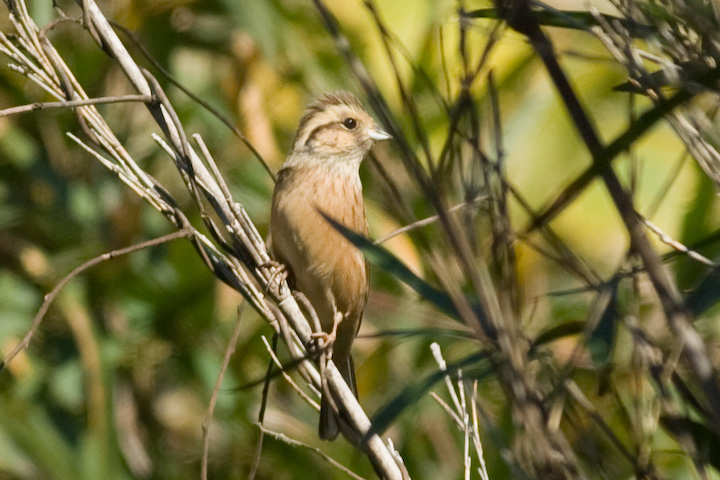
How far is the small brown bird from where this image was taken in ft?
10.7

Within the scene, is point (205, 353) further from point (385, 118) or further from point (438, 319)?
point (385, 118)

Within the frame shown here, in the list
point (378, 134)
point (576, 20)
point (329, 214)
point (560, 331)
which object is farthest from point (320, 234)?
point (576, 20)

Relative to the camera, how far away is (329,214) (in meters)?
3.22

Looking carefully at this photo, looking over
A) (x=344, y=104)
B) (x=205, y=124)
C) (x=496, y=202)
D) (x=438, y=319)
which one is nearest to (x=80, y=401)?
(x=205, y=124)

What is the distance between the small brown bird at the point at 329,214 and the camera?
325 cm

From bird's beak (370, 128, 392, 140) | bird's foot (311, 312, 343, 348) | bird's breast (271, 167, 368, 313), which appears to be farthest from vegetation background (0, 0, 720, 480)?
bird's foot (311, 312, 343, 348)

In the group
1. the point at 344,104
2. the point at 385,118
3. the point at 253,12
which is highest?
the point at 253,12

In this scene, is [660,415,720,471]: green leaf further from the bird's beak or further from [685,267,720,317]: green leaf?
the bird's beak

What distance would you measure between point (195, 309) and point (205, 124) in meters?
0.77

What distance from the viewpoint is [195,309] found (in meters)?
4.36

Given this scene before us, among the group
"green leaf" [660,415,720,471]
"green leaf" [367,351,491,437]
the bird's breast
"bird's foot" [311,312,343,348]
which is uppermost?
the bird's breast

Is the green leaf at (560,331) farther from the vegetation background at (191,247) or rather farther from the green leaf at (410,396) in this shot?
the vegetation background at (191,247)

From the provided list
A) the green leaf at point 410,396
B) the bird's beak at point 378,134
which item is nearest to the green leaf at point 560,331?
the green leaf at point 410,396

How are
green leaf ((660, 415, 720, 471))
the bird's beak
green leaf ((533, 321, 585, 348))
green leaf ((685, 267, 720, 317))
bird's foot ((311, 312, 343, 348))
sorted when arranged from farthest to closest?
1. the bird's beak
2. bird's foot ((311, 312, 343, 348))
3. green leaf ((533, 321, 585, 348))
4. green leaf ((685, 267, 720, 317))
5. green leaf ((660, 415, 720, 471))
